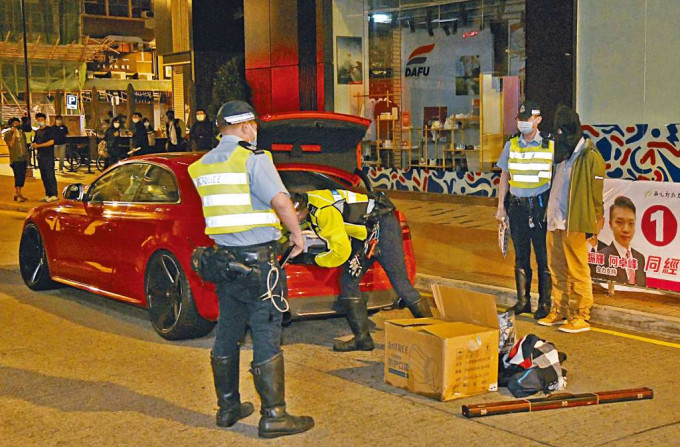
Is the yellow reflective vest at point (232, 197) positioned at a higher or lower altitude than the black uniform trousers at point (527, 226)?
higher

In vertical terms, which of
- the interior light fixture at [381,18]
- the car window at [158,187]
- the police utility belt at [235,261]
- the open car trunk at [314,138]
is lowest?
the police utility belt at [235,261]

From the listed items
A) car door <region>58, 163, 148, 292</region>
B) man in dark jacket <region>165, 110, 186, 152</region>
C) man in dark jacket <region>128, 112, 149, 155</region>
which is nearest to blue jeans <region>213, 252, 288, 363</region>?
car door <region>58, 163, 148, 292</region>

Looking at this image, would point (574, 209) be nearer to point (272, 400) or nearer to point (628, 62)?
point (272, 400)

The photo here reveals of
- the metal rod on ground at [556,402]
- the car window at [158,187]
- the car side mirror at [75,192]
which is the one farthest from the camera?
the car side mirror at [75,192]

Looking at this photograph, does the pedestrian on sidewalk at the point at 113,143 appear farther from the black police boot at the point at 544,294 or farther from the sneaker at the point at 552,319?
the sneaker at the point at 552,319

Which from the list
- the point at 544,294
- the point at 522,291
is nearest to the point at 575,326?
→ the point at 544,294

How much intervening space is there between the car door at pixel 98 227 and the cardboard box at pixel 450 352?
3.22m

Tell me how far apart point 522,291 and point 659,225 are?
53.1 inches

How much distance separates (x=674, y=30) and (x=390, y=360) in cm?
882

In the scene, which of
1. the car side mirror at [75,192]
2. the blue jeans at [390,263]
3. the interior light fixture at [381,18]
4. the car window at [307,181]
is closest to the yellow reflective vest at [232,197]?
the blue jeans at [390,263]

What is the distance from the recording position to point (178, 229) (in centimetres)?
784

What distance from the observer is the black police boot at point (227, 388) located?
573 centimetres

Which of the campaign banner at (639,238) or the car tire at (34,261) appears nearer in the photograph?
the campaign banner at (639,238)

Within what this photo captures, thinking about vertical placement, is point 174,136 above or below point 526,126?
below
